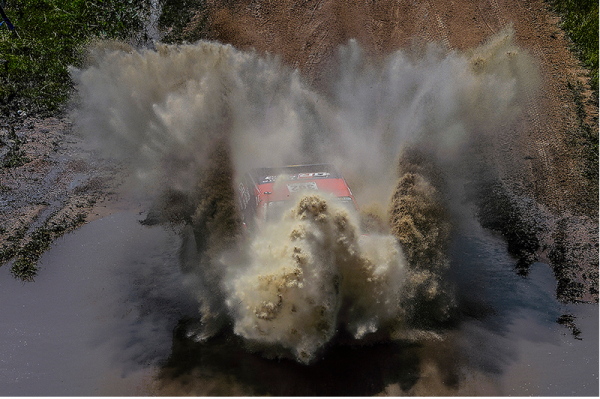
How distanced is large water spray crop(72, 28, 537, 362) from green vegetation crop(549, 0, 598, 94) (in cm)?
179

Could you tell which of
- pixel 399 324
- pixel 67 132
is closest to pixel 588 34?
pixel 399 324

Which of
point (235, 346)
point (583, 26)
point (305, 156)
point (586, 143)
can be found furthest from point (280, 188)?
point (583, 26)

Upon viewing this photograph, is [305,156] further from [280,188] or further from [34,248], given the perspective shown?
[34,248]

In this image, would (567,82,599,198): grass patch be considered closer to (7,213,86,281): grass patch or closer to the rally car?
the rally car

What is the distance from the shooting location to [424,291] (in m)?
8.25

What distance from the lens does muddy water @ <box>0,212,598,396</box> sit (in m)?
7.28

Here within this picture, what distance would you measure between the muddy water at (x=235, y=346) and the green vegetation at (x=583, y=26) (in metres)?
8.49

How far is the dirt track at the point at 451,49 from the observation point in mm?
10430

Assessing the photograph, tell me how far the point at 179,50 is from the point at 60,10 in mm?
8641

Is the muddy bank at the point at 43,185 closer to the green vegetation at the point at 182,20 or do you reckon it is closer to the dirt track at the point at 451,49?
the dirt track at the point at 451,49

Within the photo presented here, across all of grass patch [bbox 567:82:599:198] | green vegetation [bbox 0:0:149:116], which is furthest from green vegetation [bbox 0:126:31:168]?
grass patch [bbox 567:82:599:198]

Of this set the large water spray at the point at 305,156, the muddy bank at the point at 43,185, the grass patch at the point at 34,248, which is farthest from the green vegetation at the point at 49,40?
the grass patch at the point at 34,248

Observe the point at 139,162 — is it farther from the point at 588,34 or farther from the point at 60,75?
the point at 588,34

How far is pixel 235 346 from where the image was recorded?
7.78 metres
